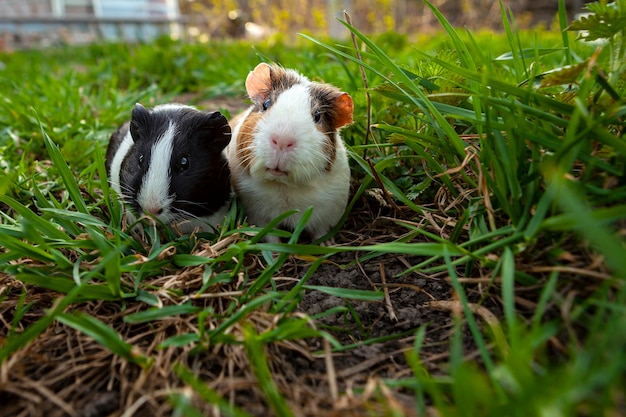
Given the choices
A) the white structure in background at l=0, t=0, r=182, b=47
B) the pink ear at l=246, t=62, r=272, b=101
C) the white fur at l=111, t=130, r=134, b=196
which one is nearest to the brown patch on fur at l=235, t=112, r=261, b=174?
the pink ear at l=246, t=62, r=272, b=101

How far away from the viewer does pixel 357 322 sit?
6.32 ft

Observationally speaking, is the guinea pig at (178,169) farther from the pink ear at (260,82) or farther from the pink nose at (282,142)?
the pink nose at (282,142)

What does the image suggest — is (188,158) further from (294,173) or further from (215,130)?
(294,173)

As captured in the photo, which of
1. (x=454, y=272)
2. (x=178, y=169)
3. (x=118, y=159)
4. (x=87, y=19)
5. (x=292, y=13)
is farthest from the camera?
(x=292, y=13)

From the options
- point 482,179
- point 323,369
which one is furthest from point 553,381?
point 482,179

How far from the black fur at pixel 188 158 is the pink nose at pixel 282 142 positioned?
44cm

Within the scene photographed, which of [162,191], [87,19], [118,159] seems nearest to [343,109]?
[162,191]

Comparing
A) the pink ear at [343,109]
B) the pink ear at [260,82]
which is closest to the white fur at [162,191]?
the pink ear at [260,82]

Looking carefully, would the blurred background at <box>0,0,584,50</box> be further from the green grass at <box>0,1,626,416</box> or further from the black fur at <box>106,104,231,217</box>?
the green grass at <box>0,1,626,416</box>

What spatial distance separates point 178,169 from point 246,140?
38 centimetres

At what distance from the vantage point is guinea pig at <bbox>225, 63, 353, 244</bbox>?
2.35 m

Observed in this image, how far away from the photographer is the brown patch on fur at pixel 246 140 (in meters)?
2.51

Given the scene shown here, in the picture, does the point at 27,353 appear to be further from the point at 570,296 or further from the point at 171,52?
the point at 171,52

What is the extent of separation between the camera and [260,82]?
276 cm
